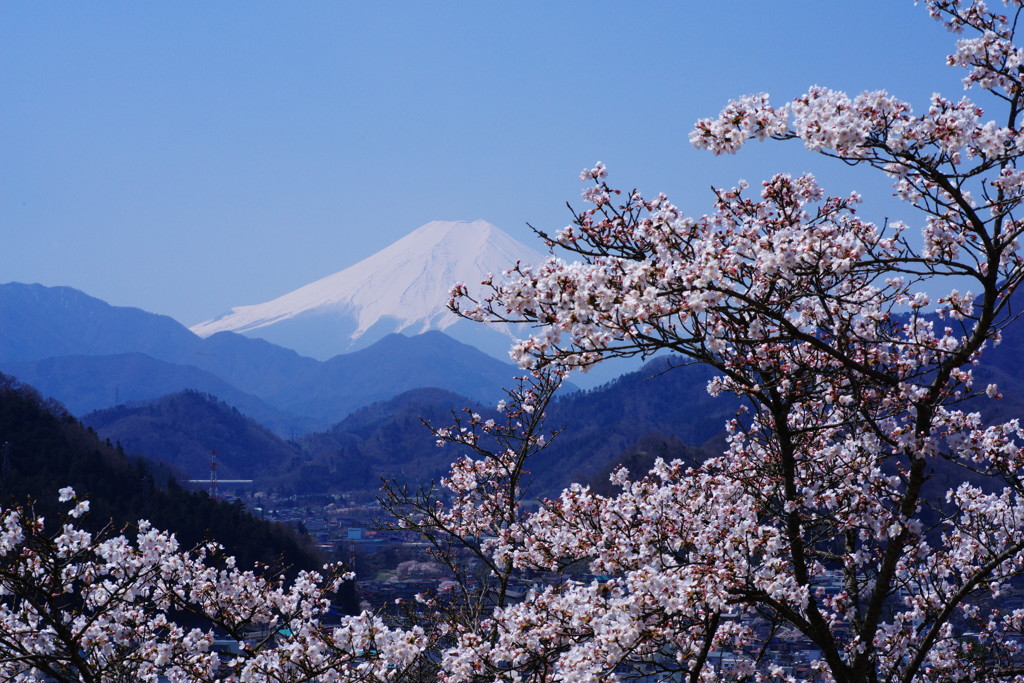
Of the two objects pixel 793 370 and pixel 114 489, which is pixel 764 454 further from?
pixel 114 489

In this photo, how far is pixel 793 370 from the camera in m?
8.98

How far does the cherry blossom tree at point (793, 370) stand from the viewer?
286 inches

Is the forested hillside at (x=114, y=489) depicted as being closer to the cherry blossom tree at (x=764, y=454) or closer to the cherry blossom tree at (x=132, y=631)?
the cherry blossom tree at (x=132, y=631)

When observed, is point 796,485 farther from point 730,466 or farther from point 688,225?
point 688,225

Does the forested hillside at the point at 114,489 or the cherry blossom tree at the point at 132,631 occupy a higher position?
the forested hillside at the point at 114,489

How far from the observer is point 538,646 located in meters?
10.2

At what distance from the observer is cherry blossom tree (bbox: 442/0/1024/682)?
7.26 m

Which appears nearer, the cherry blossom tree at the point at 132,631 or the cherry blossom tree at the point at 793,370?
the cherry blossom tree at the point at 793,370

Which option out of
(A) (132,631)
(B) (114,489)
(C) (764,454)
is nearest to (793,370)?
(C) (764,454)

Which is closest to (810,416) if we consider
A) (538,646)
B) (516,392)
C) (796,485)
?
(796,485)

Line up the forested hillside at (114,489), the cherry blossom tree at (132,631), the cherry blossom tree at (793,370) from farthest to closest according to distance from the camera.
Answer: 1. the forested hillside at (114,489)
2. the cherry blossom tree at (132,631)
3. the cherry blossom tree at (793,370)

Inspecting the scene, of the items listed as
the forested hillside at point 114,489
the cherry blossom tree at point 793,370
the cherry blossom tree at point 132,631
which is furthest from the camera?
the forested hillside at point 114,489

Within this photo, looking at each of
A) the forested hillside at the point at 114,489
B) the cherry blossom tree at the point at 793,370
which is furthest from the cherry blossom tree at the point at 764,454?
the forested hillside at the point at 114,489

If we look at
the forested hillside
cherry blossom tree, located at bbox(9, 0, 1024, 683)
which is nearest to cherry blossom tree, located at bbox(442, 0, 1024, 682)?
cherry blossom tree, located at bbox(9, 0, 1024, 683)
